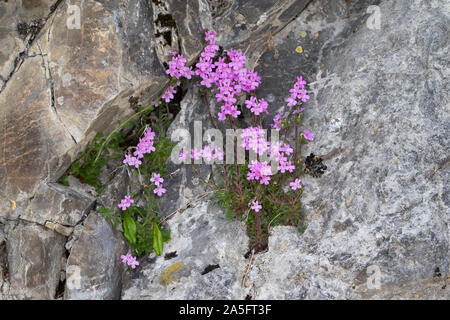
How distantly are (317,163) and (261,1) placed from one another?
2151mm

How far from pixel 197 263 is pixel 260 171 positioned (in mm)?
1205

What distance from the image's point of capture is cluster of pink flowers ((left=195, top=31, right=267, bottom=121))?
5.10 meters

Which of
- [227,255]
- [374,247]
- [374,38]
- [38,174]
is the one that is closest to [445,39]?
[374,38]

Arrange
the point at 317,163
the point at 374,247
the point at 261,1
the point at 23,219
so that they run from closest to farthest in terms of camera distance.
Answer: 1. the point at 374,247
2. the point at 23,219
3. the point at 317,163
4. the point at 261,1

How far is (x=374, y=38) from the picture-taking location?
5168 millimetres

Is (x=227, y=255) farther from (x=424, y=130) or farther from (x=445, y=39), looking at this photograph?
(x=445, y=39)

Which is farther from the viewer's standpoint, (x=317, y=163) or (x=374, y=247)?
(x=317, y=163)

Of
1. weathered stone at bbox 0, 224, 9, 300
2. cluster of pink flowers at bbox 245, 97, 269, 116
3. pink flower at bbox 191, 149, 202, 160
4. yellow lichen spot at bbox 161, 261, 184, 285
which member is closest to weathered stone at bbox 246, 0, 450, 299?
cluster of pink flowers at bbox 245, 97, 269, 116

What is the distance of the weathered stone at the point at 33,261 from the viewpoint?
444 cm

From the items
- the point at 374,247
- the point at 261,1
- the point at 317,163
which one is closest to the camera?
the point at 374,247

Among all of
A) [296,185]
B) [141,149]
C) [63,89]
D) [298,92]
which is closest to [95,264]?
[141,149]

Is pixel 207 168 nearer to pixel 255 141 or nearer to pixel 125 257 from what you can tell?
pixel 255 141

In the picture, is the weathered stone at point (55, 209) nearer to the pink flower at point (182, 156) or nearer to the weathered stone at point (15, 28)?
the pink flower at point (182, 156)

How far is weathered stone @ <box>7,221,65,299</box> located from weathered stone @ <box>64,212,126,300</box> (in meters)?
0.17
